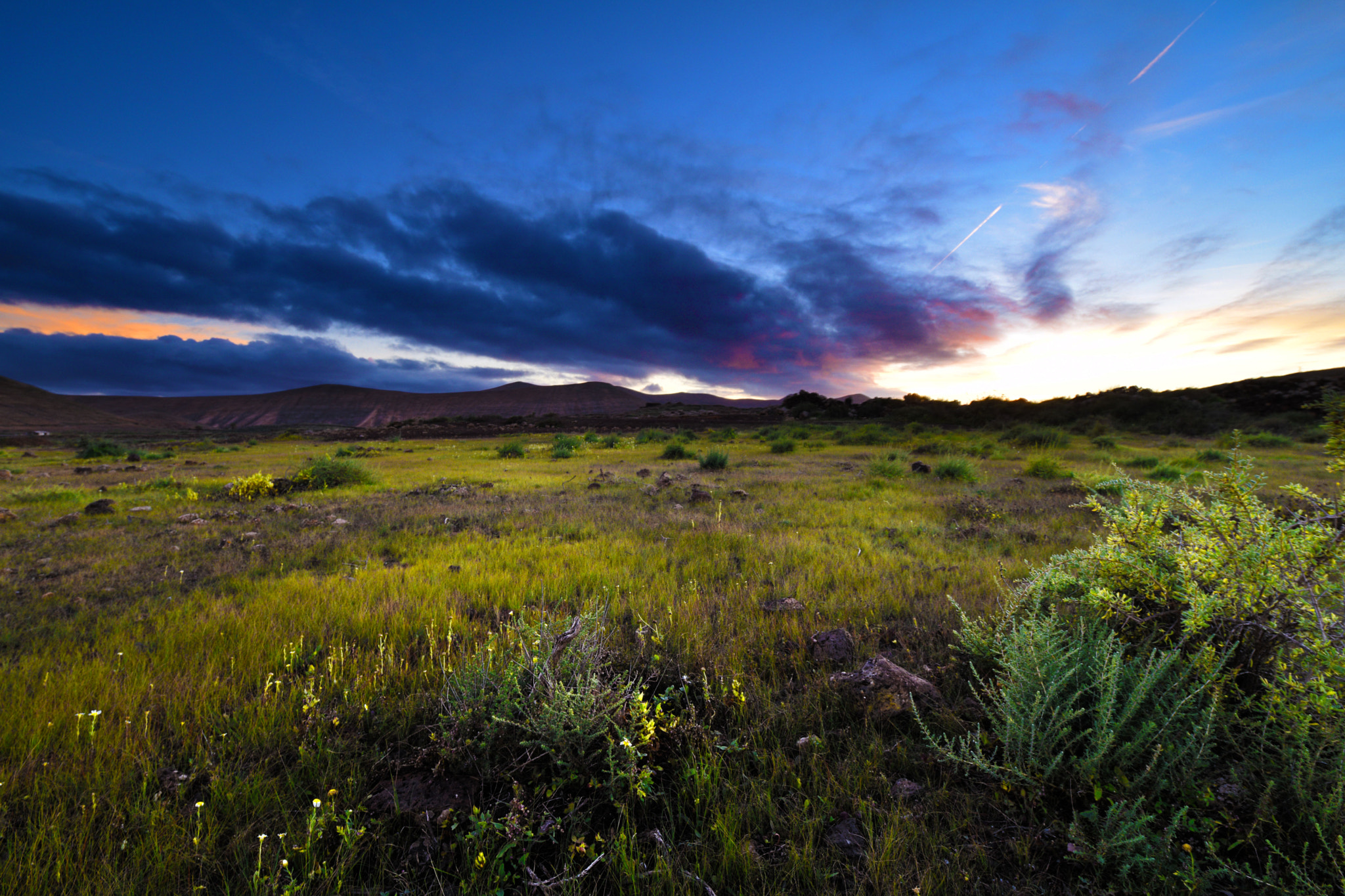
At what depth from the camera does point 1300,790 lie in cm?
169

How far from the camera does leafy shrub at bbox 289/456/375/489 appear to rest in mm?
11414

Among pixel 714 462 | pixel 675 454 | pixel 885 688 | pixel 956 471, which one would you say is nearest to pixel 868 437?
pixel 675 454

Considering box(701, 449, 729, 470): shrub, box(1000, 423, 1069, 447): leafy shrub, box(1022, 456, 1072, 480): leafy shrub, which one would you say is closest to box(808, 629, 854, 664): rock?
box(701, 449, 729, 470): shrub

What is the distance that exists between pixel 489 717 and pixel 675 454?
17.5 meters

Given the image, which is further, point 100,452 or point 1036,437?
point 1036,437

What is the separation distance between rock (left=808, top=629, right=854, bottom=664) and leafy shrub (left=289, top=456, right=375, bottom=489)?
1238 cm

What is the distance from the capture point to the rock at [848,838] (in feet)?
5.94

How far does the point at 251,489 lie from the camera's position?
381 inches

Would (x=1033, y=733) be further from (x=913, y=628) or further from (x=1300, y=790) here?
(x=913, y=628)

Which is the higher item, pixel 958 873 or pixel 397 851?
pixel 958 873

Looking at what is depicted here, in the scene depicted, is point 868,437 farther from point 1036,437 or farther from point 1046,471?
point 1046,471

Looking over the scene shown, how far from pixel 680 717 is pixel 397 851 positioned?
1.31 meters

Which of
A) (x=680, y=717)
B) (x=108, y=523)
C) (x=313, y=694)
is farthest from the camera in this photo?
(x=108, y=523)

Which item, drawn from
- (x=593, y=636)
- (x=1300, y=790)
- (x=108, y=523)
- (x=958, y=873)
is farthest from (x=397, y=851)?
(x=108, y=523)
